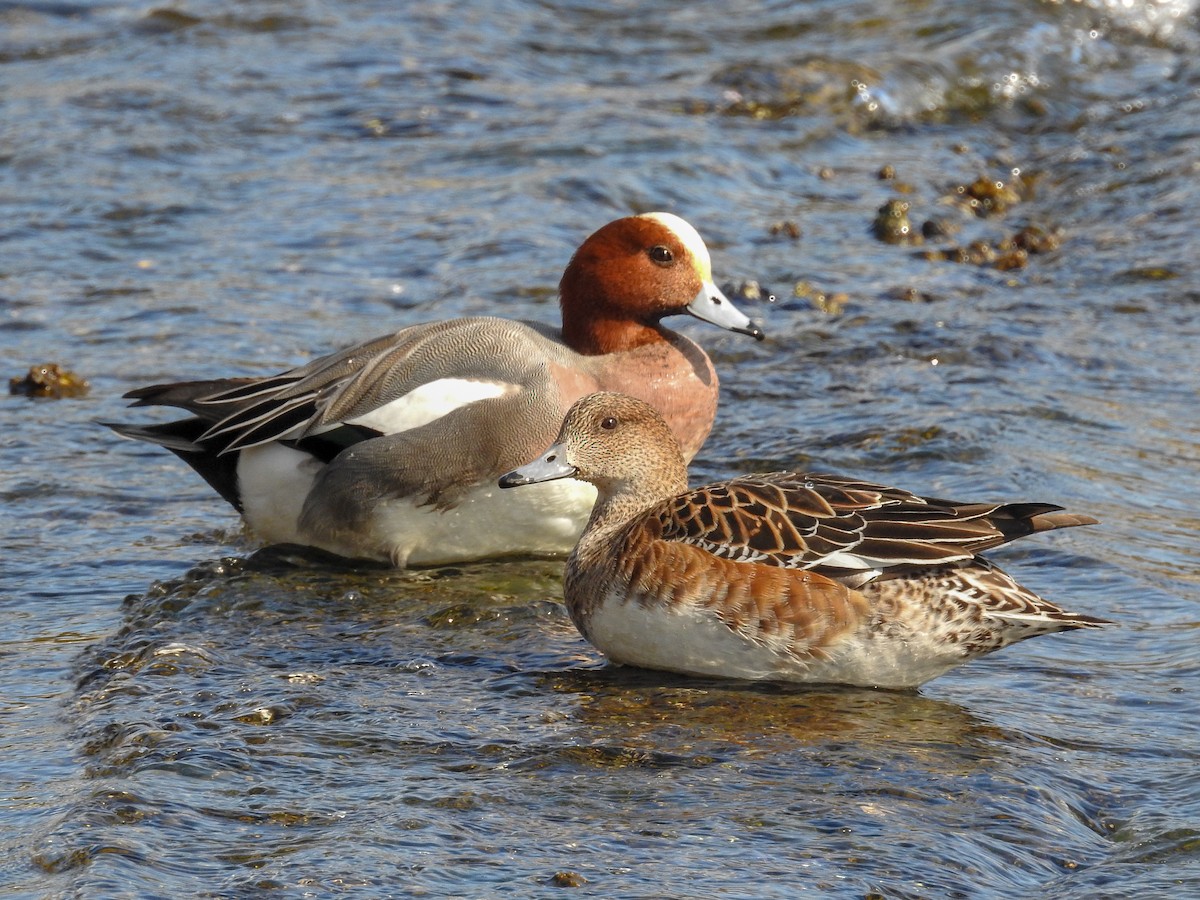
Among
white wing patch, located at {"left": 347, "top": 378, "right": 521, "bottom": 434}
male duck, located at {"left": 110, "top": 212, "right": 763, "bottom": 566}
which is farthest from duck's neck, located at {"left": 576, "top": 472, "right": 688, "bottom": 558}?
white wing patch, located at {"left": 347, "top": 378, "right": 521, "bottom": 434}

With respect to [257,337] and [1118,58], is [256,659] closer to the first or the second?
→ [257,337]

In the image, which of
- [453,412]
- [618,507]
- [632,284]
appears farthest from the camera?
[632,284]

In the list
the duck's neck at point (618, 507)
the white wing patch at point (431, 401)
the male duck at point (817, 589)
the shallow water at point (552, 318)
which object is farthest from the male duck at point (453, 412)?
the male duck at point (817, 589)

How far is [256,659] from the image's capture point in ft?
17.7

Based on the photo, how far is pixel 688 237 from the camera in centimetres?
678

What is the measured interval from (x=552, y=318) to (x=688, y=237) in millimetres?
2452

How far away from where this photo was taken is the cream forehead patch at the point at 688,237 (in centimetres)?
675

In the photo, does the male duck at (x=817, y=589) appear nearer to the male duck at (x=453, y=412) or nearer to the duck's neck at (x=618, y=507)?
the duck's neck at (x=618, y=507)

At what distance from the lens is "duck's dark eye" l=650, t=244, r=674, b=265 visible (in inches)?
265

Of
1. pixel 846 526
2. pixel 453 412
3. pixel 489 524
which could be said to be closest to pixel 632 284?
pixel 453 412

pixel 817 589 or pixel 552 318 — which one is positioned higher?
pixel 817 589

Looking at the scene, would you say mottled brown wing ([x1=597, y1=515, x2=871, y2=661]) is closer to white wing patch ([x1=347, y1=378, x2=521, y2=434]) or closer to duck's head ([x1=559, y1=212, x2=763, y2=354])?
white wing patch ([x1=347, y1=378, x2=521, y2=434])

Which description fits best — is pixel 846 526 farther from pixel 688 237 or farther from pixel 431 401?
pixel 688 237

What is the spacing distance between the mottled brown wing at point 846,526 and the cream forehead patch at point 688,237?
5.49 feet
